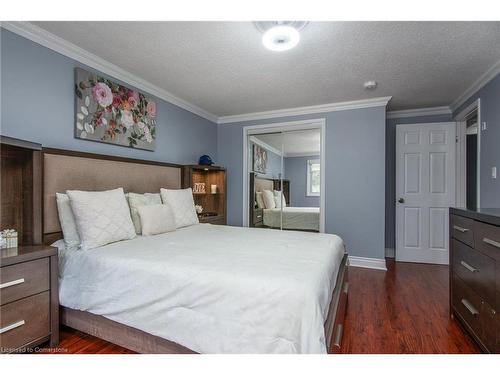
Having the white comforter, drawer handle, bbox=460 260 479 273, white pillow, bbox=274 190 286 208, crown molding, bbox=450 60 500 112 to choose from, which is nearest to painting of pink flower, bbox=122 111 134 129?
the white comforter

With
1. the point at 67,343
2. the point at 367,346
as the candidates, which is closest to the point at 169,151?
the point at 67,343

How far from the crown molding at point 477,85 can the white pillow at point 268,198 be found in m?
2.93

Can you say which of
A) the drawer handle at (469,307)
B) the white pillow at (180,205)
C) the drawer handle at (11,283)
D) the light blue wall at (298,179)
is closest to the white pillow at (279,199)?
the light blue wall at (298,179)

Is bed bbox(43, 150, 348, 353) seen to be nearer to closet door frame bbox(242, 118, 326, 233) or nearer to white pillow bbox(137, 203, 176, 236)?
white pillow bbox(137, 203, 176, 236)

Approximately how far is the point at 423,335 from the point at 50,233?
118 inches

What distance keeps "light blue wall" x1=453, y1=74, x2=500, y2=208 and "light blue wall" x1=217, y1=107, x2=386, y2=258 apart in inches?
40.1

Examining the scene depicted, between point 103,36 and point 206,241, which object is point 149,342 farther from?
point 103,36

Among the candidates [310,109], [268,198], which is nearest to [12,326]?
[268,198]

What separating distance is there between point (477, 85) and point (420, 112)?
104cm

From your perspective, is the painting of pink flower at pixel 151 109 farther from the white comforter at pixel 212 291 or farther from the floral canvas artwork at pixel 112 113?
the white comforter at pixel 212 291

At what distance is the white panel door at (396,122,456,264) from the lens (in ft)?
12.0

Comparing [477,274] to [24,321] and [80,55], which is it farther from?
[80,55]

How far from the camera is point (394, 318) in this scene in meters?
2.07

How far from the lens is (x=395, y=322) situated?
2.00 meters
